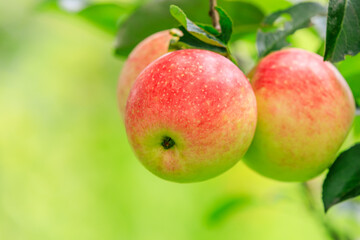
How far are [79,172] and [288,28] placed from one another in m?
2.29

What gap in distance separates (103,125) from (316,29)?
2.16 meters

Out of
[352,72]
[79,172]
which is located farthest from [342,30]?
[79,172]

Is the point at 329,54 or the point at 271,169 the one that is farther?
the point at 271,169

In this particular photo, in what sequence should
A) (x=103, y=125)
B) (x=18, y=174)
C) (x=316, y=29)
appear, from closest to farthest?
(x=316, y=29) < (x=18, y=174) < (x=103, y=125)

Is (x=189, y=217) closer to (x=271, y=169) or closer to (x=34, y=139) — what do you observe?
(x=34, y=139)

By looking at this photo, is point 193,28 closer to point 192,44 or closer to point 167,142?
point 192,44

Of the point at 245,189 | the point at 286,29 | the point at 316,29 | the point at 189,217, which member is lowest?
the point at 189,217

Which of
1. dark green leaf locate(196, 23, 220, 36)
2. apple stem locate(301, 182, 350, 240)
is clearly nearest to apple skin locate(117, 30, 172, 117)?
dark green leaf locate(196, 23, 220, 36)

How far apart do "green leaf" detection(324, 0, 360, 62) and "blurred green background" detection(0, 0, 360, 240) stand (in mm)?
1982

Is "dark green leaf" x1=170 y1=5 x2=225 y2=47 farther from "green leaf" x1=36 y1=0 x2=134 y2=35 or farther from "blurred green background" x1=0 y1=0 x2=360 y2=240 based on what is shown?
"blurred green background" x1=0 y1=0 x2=360 y2=240

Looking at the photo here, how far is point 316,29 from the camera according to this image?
127 cm

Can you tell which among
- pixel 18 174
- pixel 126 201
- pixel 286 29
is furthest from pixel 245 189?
pixel 286 29

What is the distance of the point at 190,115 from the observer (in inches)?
28.1

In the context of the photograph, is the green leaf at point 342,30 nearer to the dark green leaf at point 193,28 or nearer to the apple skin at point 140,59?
the dark green leaf at point 193,28
